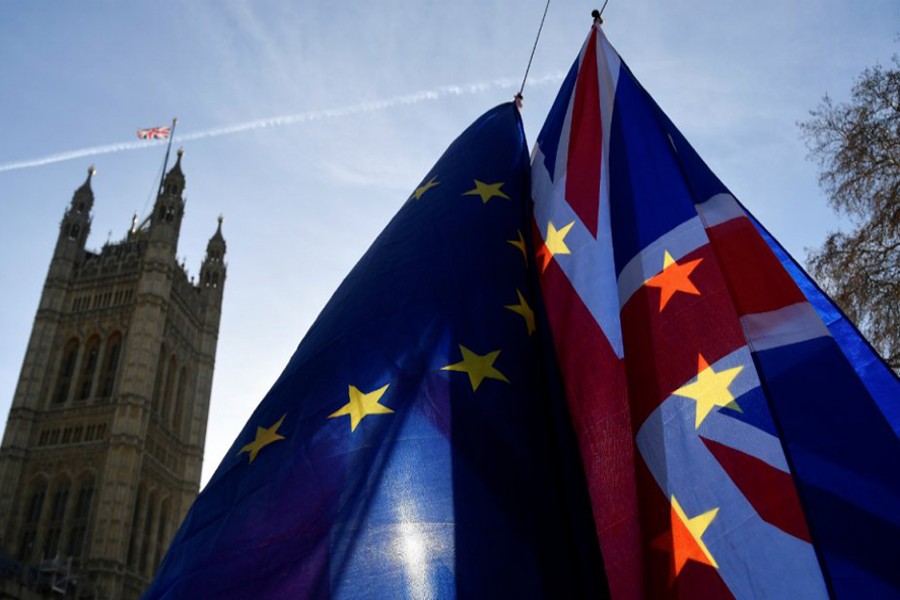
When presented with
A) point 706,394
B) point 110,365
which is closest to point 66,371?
point 110,365

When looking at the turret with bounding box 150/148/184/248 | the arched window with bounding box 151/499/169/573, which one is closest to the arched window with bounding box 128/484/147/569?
the arched window with bounding box 151/499/169/573

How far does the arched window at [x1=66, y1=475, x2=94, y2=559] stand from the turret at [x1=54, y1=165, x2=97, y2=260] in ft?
59.0

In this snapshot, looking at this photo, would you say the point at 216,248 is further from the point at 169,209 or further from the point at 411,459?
the point at 411,459

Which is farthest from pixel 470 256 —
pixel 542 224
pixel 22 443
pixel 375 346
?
pixel 22 443

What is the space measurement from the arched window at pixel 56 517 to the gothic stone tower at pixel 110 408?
0.06m

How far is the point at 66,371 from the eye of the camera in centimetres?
5756

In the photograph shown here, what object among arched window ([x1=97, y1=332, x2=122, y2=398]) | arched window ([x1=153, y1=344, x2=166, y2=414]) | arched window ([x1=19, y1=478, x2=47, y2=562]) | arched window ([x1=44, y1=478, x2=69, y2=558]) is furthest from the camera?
arched window ([x1=153, y1=344, x2=166, y2=414])

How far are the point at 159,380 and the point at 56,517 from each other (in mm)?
11079

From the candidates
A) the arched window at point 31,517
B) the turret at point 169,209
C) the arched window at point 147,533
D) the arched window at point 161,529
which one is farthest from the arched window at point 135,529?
the turret at point 169,209

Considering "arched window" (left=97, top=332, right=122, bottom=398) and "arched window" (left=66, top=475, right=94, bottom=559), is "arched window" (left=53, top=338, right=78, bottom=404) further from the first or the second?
"arched window" (left=66, top=475, right=94, bottom=559)

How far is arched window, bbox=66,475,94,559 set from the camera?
50.0m

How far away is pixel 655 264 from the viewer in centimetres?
517

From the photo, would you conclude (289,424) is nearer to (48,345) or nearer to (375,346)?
(375,346)

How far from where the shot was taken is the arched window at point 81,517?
A: 50000 millimetres
